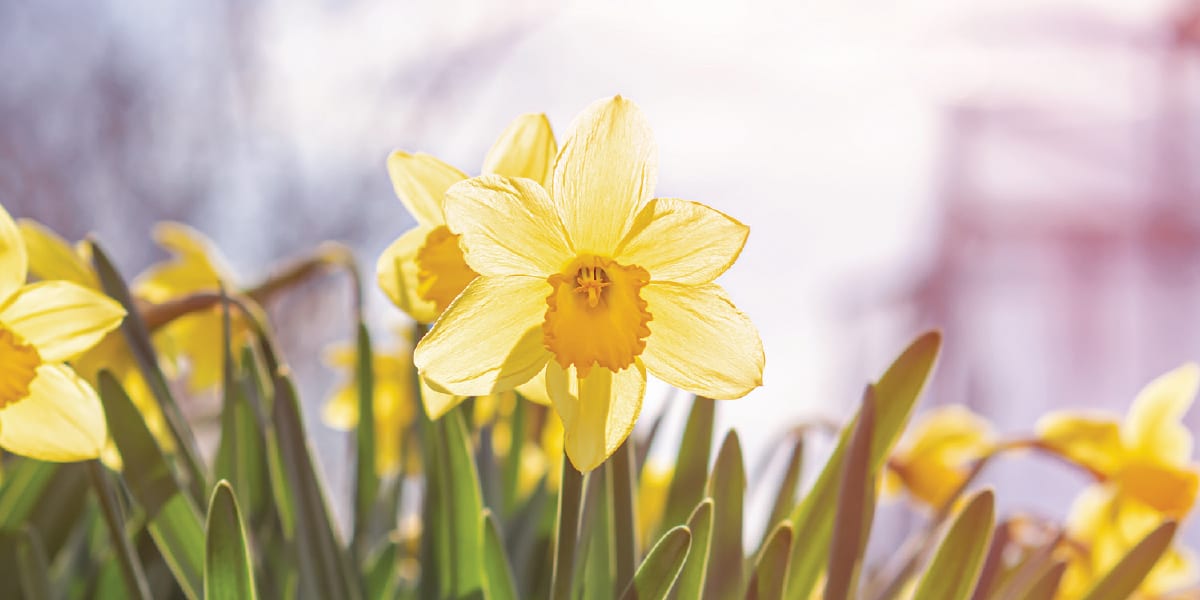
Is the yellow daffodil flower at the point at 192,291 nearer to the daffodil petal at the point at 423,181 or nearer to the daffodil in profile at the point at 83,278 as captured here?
the daffodil in profile at the point at 83,278

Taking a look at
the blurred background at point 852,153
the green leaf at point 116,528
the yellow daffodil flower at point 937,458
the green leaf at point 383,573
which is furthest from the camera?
the blurred background at point 852,153

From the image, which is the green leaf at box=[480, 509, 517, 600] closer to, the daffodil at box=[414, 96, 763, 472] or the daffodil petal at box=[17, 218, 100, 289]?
the daffodil at box=[414, 96, 763, 472]

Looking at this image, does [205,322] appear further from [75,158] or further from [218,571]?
[75,158]

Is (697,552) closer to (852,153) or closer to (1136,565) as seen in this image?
(1136,565)

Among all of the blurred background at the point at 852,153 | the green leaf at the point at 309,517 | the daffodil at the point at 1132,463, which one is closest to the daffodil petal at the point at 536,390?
the green leaf at the point at 309,517

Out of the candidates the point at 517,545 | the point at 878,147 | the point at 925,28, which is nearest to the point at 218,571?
the point at 517,545

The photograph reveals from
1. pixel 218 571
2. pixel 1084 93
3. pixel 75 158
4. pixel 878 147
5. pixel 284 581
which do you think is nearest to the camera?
pixel 218 571

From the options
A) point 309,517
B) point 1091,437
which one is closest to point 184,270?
point 309,517
